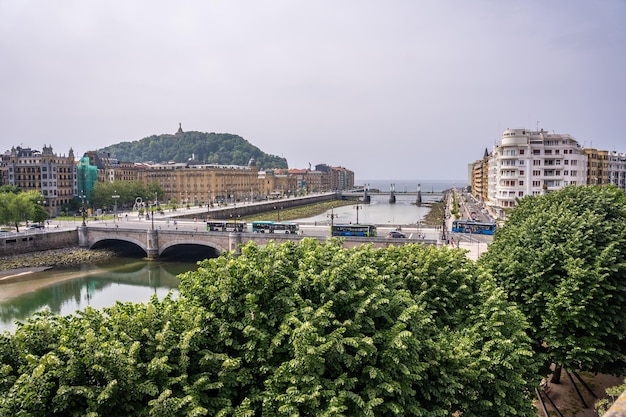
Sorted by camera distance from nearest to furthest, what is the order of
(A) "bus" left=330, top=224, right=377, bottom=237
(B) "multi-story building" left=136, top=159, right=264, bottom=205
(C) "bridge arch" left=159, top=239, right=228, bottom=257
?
(A) "bus" left=330, top=224, right=377, bottom=237 < (C) "bridge arch" left=159, top=239, right=228, bottom=257 < (B) "multi-story building" left=136, top=159, right=264, bottom=205

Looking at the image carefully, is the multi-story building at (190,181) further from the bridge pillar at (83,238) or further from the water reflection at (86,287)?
the water reflection at (86,287)

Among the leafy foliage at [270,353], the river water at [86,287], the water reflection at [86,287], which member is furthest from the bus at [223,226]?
the leafy foliage at [270,353]

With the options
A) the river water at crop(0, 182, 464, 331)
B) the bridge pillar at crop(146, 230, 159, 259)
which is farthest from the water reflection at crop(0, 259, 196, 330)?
the bridge pillar at crop(146, 230, 159, 259)

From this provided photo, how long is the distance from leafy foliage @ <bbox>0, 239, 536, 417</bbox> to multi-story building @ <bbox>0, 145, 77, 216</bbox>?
109298mm

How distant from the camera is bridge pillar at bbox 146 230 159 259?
68.7m

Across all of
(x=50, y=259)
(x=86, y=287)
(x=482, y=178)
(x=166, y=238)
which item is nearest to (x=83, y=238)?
(x=50, y=259)

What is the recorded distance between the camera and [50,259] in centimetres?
6600

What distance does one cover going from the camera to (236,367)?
13.3 metres

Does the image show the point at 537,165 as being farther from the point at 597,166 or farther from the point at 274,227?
the point at 274,227

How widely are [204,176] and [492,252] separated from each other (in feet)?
459

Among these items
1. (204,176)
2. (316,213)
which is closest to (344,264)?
(316,213)

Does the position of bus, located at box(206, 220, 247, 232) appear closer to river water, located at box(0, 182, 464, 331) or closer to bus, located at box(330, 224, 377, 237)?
river water, located at box(0, 182, 464, 331)

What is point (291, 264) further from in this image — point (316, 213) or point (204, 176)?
point (204, 176)

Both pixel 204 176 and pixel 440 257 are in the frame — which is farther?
pixel 204 176
